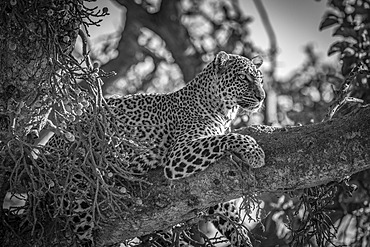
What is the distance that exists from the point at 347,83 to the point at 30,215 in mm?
3259

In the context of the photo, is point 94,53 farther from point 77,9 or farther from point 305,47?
point 77,9

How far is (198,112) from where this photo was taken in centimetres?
840

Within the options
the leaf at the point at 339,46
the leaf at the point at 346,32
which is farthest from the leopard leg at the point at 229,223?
the leaf at the point at 346,32

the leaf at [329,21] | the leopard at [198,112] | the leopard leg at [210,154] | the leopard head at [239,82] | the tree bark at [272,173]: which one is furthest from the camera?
the leaf at [329,21]

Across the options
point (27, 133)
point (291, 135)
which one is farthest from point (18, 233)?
point (291, 135)

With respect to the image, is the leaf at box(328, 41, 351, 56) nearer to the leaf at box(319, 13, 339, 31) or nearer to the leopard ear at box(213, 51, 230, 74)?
the leaf at box(319, 13, 339, 31)

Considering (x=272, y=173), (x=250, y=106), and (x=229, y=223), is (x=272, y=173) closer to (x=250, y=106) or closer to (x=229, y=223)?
(x=229, y=223)

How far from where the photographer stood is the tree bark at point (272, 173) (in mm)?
6395

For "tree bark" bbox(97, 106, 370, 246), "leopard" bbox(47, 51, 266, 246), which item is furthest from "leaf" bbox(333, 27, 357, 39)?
"tree bark" bbox(97, 106, 370, 246)

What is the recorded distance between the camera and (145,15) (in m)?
12.4

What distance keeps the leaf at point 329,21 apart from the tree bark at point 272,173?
336 cm

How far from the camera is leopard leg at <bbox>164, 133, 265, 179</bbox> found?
661cm

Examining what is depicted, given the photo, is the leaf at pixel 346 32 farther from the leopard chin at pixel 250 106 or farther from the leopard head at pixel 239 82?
the leopard chin at pixel 250 106

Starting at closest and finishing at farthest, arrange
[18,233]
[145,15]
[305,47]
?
1. [18,233]
2. [145,15]
3. [305,47]
